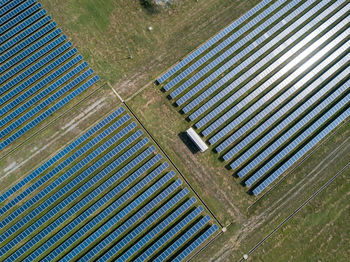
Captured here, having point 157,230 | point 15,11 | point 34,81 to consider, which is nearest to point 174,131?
point 157,230

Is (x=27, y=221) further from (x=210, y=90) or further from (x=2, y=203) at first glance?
(x=210, y=90)

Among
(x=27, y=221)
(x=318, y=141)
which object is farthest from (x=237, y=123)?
(x=27, y=221)

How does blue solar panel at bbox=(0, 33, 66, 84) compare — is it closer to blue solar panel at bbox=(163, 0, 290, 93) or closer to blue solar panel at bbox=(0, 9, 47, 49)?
blue solar panel at bbox=(0, 9, 47, 49)

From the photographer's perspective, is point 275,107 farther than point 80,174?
Yes

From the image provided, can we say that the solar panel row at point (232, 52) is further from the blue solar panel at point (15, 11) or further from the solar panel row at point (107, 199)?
the blue solar panel at point (15, 11)

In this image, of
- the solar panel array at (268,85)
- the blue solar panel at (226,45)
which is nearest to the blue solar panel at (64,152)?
the blue solar panel at (226,45)

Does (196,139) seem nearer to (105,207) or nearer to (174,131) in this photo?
(174,131)
